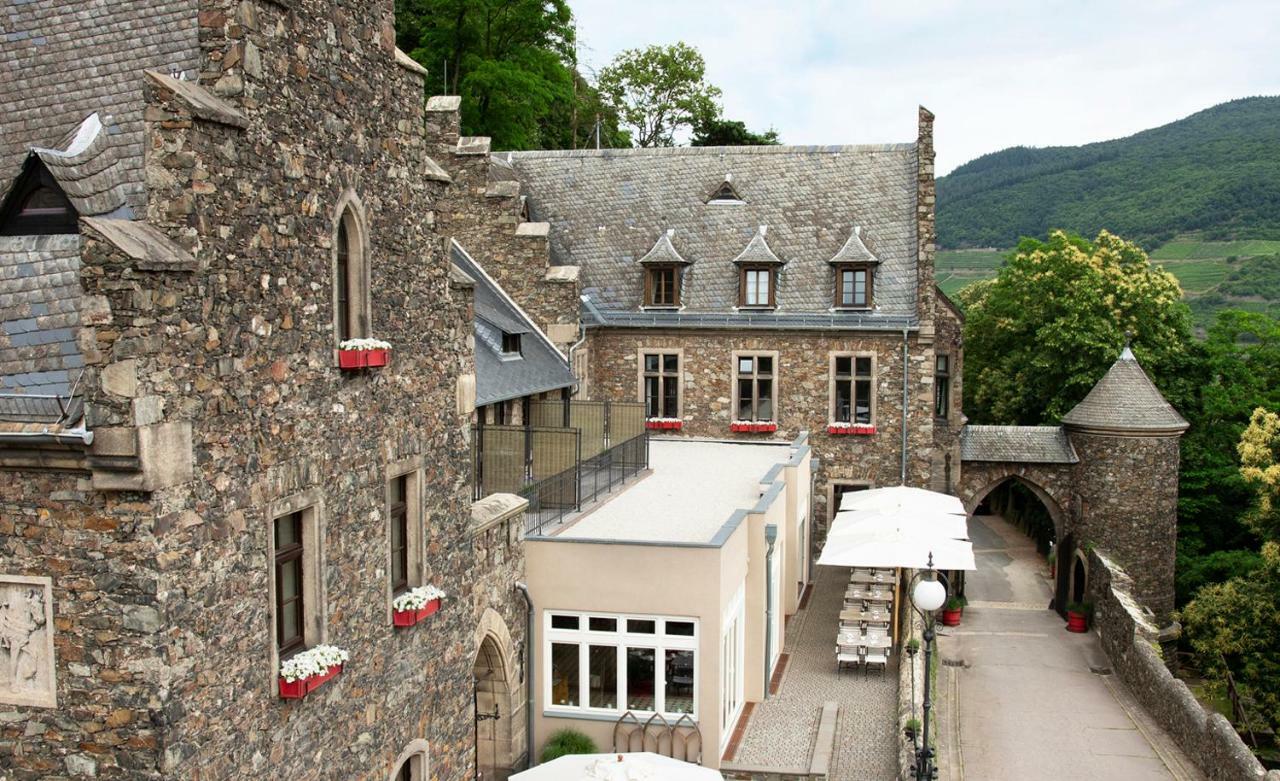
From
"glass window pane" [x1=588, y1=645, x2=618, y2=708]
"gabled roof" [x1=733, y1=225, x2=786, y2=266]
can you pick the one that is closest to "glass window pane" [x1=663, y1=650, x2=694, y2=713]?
"glass window pane" [x1=588, y1=645, x2=618, y2=708]

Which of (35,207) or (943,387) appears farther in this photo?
(943,387)

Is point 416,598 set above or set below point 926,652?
above

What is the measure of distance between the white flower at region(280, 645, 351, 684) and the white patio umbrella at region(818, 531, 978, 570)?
402 inches

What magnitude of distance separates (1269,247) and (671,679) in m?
67.1

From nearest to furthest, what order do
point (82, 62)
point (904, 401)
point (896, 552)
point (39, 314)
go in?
point (39, 314)
point (82, 62)
point (896, 552)
point (904, 401)

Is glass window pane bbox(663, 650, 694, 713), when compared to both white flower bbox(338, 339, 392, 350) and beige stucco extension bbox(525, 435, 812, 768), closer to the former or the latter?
beige stucco extension bbox(525, 435, 812, 768)

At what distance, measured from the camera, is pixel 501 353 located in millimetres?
20234

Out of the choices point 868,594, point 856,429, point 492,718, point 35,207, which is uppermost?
point 35,207

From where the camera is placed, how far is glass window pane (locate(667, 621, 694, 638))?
15023 millimetres

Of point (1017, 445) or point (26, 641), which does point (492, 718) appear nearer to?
point (26, 641)

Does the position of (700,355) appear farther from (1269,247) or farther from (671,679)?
(1269,247)

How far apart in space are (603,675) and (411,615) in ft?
15.7

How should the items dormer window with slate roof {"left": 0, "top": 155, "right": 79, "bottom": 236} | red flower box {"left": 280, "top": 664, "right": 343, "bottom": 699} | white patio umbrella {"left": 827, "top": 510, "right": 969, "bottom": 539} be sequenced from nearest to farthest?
dormer window with slate roof {"left": 0, "top": 155, "right": 79, "bottom": 236} → red flower box {"left": 280, "top": 664, "right": 343, "bottom": 699} → white patio umbrella {"left": 827, "top": 510, "right": 969, "bottom": 539}

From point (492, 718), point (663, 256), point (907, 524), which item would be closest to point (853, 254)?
point (663, 256)
